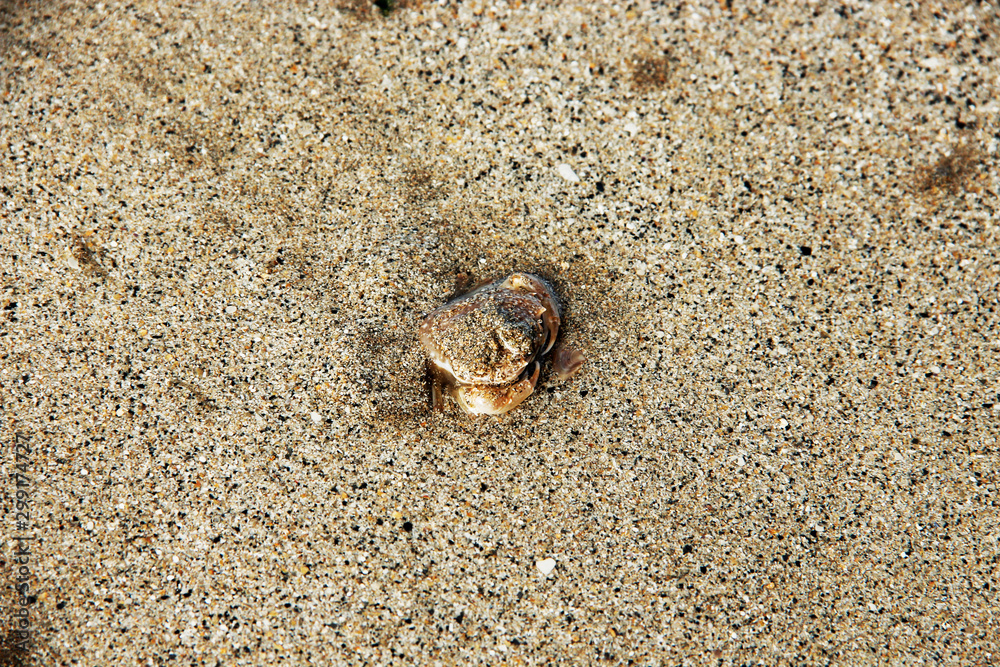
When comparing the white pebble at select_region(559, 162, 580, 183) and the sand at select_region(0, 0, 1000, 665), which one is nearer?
the sand at select_region(0, 0, 1000, 665)

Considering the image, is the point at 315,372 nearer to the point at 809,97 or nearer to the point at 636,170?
the point at 636,170

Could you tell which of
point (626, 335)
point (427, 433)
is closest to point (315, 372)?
point (427, 433)

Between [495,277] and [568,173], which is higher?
[568,173]

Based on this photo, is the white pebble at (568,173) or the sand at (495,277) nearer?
the sand at (495,277)
